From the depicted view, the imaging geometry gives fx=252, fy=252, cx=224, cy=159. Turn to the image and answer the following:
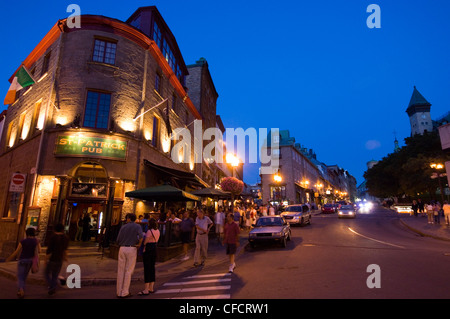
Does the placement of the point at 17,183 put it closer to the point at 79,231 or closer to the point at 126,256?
the point at 79,231

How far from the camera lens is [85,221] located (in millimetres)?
14047

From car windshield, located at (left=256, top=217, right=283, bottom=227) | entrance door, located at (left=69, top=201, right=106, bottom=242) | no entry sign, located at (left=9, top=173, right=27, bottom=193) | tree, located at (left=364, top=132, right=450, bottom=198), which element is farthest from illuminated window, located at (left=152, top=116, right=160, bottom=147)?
tree, located at (left=364, top=132, right=450, bottom=198)

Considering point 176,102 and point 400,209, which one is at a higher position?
point 176,102

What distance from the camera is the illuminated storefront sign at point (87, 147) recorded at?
13.2 m

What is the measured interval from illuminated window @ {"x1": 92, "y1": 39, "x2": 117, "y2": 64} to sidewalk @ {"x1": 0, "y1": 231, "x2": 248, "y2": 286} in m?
11.1

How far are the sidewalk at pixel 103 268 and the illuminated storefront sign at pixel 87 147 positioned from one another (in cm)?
507

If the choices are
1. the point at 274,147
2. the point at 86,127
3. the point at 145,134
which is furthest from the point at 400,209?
the point at 86,127

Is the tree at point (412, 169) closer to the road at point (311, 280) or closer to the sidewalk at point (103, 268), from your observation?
the road at point (311, 280)

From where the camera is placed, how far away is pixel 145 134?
52.4 ft

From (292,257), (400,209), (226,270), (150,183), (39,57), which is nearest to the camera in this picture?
(226,270)

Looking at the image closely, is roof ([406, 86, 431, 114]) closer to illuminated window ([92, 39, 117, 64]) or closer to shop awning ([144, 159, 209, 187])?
shop awning ([144, 159, 209, 187])

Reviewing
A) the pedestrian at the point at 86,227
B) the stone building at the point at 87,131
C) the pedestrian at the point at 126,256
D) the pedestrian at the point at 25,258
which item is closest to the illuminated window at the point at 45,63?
the stone building at the point at 87,131
